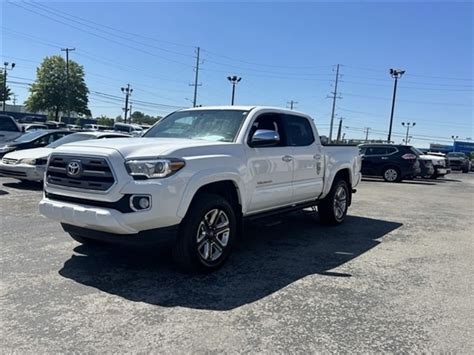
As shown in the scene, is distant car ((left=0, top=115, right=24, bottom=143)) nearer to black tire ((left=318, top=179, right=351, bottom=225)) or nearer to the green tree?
black tire ((left=318, top=179, right=351, bottom=225))

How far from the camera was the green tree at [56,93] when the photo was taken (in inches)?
2847

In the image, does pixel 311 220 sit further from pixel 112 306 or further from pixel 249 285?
pixel 112 306

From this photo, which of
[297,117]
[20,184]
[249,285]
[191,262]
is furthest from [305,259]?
[20,184]

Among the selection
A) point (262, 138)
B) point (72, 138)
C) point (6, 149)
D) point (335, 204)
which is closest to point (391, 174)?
point (335, 204)

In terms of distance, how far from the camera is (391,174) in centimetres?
2017

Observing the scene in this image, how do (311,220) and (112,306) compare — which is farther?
(311,220)

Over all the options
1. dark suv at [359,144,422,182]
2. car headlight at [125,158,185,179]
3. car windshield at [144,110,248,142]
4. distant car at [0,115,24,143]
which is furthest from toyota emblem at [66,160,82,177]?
dark suv at [359,144,422,182]

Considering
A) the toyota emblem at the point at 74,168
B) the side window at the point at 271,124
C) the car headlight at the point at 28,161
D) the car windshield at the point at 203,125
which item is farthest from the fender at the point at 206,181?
the car headlight at the point at 28,161

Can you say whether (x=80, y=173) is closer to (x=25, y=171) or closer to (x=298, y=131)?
(x=298, y=131)

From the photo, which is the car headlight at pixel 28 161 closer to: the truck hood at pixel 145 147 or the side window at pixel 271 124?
the truck hood at pixel 145 147

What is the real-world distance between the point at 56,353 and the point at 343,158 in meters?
6.12

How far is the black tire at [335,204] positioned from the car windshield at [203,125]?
273 centimetres

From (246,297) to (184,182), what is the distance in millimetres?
1293

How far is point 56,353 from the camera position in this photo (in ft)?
10.3
